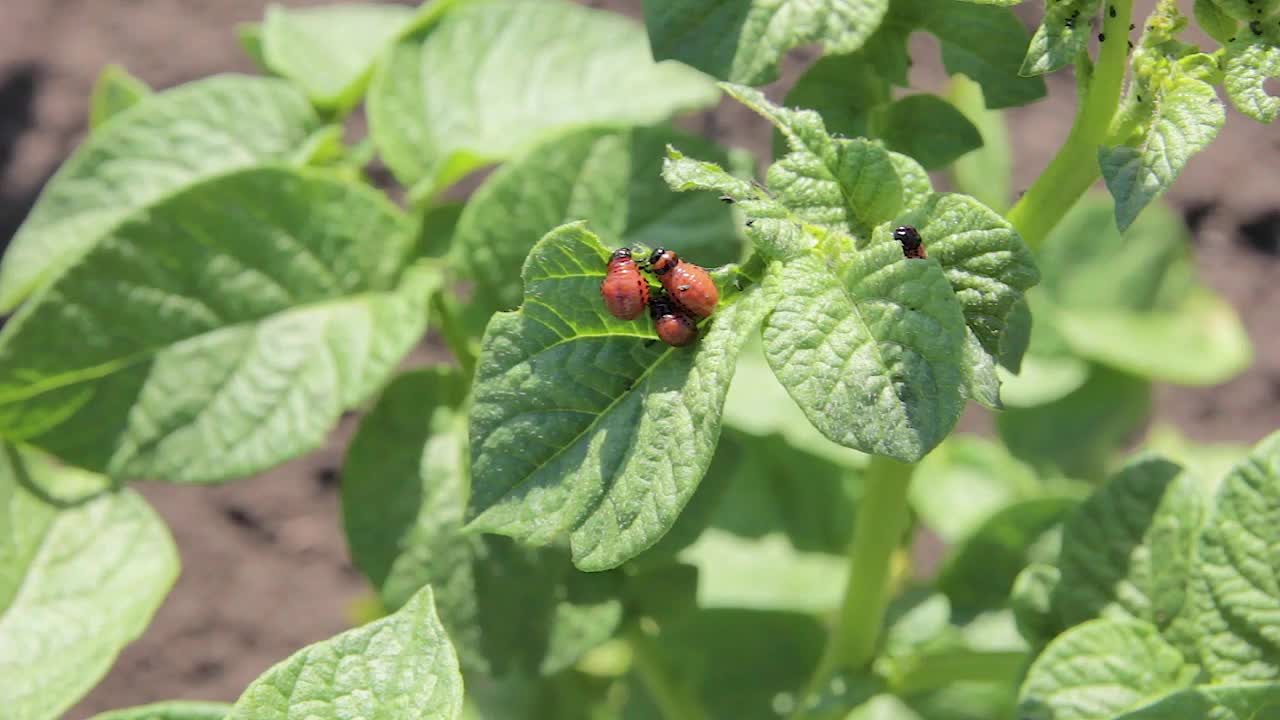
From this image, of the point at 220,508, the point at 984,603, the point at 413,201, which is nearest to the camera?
the point at 413,201

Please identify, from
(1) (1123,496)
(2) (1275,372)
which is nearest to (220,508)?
(1) (1123,496)

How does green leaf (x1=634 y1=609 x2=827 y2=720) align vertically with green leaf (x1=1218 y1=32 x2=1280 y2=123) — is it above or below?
below

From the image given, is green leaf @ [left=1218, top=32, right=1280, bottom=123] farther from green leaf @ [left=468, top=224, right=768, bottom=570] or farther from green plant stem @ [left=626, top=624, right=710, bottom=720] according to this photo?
green plant stem @ [left=626, top=624, right=710, bottom=720]

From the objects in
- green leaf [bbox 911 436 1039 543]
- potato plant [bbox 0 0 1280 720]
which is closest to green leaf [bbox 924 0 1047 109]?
potato plant [bbox 0 0 1280 720]

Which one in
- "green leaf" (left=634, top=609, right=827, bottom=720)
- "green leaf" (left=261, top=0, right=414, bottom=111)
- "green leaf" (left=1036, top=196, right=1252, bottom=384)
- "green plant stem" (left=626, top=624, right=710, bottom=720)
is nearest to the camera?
"green leaf" (left=261, top=0, right=414, bottom=111)

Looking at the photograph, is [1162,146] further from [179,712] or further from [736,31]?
[179,712]

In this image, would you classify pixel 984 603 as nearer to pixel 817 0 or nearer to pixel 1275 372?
pixel 817 0

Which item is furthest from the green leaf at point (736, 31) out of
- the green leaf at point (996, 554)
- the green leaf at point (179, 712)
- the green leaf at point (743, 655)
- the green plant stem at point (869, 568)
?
the green leaf at point (743, 655)
